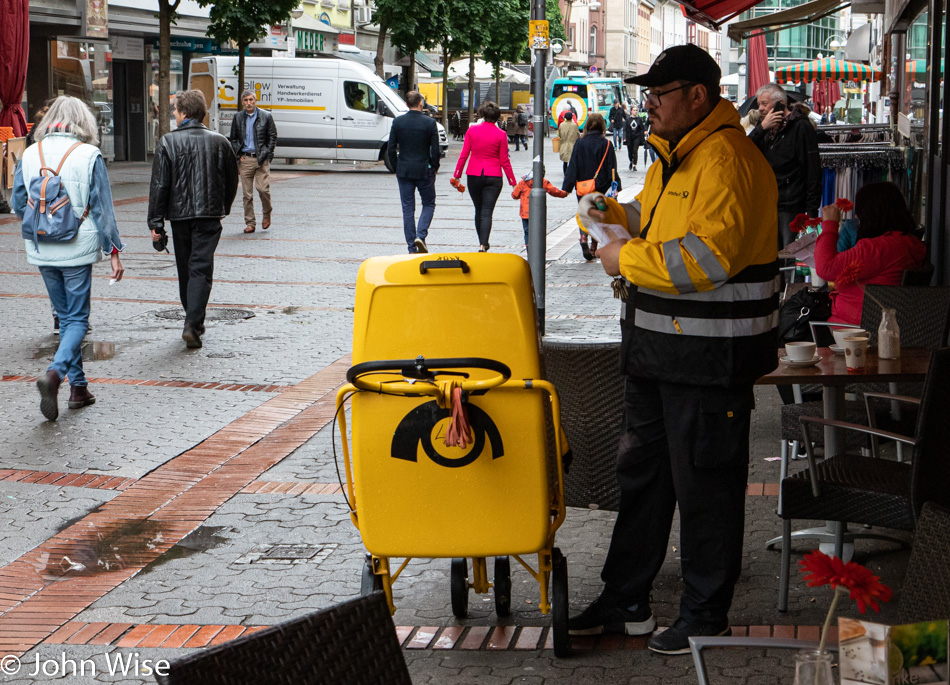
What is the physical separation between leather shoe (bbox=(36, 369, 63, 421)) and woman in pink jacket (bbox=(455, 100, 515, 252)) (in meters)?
7.99

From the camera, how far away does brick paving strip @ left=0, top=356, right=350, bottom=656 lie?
4.65 m

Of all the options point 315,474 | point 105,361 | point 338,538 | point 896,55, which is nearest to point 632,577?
point 338,538

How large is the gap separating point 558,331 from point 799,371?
5959 millimetres

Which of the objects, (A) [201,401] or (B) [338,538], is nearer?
(B) [338,538]

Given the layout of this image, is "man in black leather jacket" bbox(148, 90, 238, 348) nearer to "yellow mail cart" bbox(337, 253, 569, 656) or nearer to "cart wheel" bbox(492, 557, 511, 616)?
"cart wheel" bbox(492, 557, 511, 616)

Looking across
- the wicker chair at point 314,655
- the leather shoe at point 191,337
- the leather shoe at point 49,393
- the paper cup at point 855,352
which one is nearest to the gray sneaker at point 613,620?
the paper cup at point 855,352

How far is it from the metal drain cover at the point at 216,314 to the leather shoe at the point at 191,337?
1300mm

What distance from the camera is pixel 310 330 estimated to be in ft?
34.7

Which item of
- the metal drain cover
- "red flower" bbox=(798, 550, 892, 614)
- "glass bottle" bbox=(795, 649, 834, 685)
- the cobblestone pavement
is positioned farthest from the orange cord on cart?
the metal drain cover

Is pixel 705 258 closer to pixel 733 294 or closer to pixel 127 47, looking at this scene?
pixel 733 294

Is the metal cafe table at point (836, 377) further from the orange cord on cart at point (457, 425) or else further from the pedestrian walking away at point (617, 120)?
the pedestrian walking away at point (617, 120)

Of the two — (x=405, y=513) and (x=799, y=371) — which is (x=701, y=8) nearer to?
(x=799, y=371)

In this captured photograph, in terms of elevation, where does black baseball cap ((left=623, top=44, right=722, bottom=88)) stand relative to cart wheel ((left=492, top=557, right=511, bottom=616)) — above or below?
above

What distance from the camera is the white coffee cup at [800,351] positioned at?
4.72m
